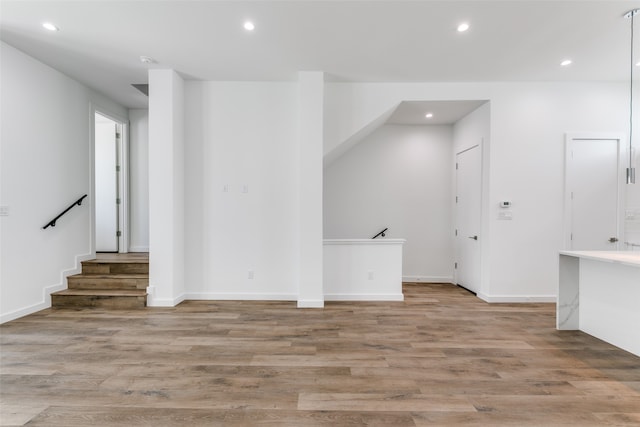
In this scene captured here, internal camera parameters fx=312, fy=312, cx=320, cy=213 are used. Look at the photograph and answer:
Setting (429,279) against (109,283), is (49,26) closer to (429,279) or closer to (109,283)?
(109,283)

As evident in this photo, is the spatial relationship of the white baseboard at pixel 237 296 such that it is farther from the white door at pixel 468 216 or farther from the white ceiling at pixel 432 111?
the white ceiling at pixel 432 111

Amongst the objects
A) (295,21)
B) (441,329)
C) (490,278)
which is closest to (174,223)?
(295,21)

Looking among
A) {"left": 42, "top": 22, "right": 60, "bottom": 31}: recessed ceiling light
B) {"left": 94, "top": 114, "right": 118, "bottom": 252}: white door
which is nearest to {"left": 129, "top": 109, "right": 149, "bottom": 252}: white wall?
{"left": 94, "top": 114, "right": 118, "bottom": 252}: white door

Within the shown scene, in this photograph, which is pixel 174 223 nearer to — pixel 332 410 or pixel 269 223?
pixel 269 223

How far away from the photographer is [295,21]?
9.91 feet

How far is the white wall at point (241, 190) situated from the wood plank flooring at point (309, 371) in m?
0.75

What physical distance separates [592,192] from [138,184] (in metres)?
7.33

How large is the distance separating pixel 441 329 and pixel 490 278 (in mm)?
1580

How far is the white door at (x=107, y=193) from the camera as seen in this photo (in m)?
5.67

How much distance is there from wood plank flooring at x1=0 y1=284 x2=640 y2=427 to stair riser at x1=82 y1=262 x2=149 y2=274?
33.1 inches

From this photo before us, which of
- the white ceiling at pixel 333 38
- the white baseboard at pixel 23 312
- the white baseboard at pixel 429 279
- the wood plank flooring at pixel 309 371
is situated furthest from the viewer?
the white baseboard at pixel 429 279

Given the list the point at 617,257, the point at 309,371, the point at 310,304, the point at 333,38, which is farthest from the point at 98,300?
Result: the point at 617,257

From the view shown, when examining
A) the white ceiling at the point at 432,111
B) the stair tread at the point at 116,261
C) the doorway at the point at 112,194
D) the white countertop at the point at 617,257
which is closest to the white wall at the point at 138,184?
the doorway at the point at 112,194

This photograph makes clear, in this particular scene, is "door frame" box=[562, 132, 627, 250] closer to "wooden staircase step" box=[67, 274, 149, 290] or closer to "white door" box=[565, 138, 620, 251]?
"white door" box=[565, 138, 620, 251]
